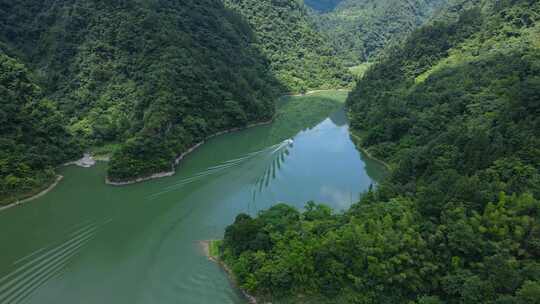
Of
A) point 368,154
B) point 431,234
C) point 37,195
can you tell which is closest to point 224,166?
point 368,154

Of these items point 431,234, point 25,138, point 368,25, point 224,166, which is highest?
point 368,25

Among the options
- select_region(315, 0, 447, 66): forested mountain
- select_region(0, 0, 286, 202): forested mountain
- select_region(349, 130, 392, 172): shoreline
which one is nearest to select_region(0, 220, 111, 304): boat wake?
select_region(0, 0, 286, 202): forested mountain

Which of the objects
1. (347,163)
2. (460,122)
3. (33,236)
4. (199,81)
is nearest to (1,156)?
(33,236)

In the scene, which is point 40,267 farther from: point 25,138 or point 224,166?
point 224,166

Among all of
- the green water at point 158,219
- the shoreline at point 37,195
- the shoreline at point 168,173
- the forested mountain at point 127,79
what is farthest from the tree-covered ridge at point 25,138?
the shoreline at point 168,173

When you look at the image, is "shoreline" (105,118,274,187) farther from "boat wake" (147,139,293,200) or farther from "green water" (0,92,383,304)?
"boat wake" (147,139,293,200)

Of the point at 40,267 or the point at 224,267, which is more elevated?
the point at 40,267

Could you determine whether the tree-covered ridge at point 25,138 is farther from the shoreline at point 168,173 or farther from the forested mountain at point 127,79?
the shoreline at point 168,173
